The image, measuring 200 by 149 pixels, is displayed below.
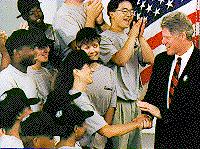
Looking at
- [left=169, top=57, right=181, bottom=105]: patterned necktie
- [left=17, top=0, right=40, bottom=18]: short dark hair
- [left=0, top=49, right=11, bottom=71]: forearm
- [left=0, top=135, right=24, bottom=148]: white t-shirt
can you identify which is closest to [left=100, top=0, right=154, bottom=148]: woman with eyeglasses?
[left=169, top=57, right=181, bottom=105]: patterned necktie

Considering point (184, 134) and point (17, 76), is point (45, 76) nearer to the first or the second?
point (17, 76)

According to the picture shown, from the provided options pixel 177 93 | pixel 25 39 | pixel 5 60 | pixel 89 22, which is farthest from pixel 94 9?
pixel 177 93

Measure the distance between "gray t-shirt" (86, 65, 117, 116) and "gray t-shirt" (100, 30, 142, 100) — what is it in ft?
0.31

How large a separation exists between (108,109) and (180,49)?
541 mm

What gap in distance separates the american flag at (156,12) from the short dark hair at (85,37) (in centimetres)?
48

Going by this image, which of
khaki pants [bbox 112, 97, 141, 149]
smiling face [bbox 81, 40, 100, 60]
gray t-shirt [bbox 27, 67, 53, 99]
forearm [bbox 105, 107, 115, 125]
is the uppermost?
smiling face [bbox 81, 40, 100, 60]

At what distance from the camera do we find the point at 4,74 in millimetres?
1999

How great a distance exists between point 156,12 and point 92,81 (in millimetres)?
923

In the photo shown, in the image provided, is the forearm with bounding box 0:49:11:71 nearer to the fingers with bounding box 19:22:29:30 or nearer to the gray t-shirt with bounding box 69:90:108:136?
the fingers with bounding box 19:22:29:30

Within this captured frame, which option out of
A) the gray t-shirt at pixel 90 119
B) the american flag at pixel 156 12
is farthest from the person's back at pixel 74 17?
the gray t-shirt at pixel 90 119

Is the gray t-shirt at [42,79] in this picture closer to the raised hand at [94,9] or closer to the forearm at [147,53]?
the raised hand at [94,9]

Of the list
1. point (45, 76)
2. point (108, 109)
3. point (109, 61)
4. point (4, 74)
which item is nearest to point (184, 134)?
point (108, 109)

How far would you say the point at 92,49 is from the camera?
2.11 m

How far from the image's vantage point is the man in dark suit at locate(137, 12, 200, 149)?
201 centimetres
